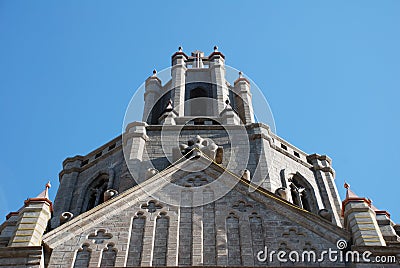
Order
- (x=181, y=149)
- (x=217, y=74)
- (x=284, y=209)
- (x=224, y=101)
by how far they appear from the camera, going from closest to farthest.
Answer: (x=284, y=209), (x=181, y=149), (x=224, y=101), (x=217, y=74)

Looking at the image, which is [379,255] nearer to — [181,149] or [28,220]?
[28,220]

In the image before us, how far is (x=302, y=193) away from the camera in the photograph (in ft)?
99.0

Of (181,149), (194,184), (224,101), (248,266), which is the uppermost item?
(224,101)

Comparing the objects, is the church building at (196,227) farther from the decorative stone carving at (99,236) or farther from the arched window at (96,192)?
the arched window at (96,192)

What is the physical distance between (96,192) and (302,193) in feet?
30.6

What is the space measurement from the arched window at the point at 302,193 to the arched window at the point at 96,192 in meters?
8.51

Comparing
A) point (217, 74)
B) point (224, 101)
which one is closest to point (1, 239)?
point (224, 101)

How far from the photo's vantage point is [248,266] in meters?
17.7

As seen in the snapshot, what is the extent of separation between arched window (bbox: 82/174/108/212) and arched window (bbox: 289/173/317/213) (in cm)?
851

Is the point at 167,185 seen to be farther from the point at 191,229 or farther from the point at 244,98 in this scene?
the point at 244,98

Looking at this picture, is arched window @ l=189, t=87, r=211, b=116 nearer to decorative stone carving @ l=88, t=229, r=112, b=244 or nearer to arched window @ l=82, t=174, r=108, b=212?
arched window @ l=82, t=174, r=108, b=212

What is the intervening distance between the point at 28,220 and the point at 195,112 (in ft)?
63.8

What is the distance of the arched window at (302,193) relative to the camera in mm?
29359

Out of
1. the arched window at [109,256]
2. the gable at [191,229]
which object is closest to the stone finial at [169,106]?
the gable at [191,229]
